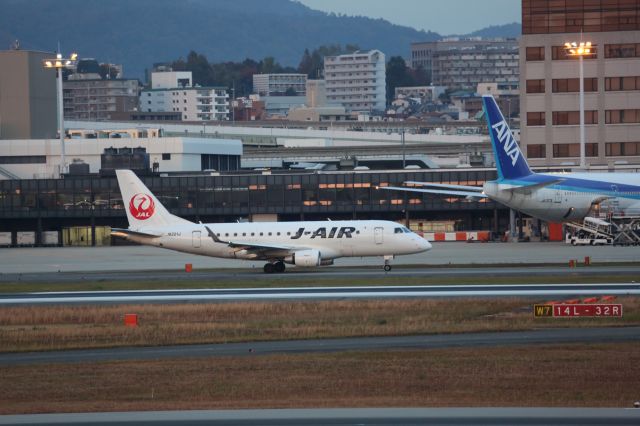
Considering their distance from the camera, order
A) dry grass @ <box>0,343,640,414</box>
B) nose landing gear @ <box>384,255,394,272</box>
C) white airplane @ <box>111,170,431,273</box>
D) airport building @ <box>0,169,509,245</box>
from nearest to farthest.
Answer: dry grass @ <box>0,343,640,414</box> → nose landing gear @ <box>384,255,394,272</box> → white airplane @ <box>111,170,431,273</box> → airport building @ <box>0,169,509,245</box>

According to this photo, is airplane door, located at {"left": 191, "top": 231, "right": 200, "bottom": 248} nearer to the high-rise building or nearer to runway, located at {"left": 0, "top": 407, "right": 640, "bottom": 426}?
runway, located at {"left": 0, "top": 407, "right": 640, "bottom": 426}

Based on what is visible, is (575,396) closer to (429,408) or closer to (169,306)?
(429,408)

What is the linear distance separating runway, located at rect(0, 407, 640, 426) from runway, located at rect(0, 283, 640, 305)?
23.2m

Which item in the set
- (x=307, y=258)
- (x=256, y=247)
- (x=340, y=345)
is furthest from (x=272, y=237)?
(x=340, y=345)

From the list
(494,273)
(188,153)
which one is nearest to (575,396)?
(494,273)

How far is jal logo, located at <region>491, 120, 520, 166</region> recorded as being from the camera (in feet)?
285

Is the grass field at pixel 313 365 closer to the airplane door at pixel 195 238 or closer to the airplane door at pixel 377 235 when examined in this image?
the airplane door at pixel 377 235

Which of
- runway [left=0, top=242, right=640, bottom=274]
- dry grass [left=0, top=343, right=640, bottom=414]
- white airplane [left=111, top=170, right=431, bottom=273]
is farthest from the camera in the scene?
runway [left=0, top=242, right=640, bottom=274]

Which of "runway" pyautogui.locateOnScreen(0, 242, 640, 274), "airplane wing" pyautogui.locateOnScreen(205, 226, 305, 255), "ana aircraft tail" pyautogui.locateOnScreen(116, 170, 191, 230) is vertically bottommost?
"runway" pyautogui.locateOnScreen(0, 242, 640, 274)

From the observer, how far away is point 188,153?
13225 centimetres

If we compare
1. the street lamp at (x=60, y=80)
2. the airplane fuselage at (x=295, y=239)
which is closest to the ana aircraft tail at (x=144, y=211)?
the airplane fuselage at (x=295, y=239)

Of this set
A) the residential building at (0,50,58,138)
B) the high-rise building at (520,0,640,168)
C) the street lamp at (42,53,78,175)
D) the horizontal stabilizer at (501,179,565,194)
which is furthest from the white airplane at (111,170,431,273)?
the residential building at (0,50,58,138)

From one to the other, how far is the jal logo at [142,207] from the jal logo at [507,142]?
28.3 metres

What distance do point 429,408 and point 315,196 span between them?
81.0 meters
